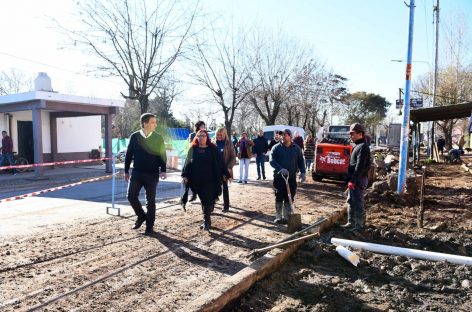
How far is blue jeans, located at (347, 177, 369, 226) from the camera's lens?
6.76 m

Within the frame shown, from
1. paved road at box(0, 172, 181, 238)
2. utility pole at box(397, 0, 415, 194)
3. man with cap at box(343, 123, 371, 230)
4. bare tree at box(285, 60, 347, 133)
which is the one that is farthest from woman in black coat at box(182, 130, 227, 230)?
bare tree at box(285, 60, 347, 133)

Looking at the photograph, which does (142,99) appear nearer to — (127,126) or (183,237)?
(183,237)

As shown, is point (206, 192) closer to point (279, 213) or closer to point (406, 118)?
point (279, 213)

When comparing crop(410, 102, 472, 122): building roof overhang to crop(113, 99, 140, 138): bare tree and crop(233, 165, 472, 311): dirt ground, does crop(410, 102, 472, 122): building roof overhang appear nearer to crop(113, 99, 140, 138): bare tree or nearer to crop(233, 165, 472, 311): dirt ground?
crop(233, 165, 472, 311): dirt ground

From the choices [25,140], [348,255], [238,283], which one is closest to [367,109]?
[25,140]

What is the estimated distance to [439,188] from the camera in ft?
42.2

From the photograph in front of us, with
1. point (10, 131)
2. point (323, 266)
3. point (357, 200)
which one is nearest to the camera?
point (323, 266)

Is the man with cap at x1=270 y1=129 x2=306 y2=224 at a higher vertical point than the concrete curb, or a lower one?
higher

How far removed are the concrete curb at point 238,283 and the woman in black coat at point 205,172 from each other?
1.71 meters

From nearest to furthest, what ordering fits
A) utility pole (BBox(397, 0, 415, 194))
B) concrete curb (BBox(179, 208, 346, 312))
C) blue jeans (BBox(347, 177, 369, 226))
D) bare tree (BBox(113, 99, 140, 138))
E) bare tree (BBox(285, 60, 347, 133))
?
1. concrete curb (BBox(179, 208, 346, 312))
2. blue jeans (BBox(347, 177, 369, 226))
3. utility pole (BBox(397, 0, 415, 194))
4. bare tree (BBox(285, 60, 347, 133))
5. bare tree (BBox(113, 99, 140, 138))

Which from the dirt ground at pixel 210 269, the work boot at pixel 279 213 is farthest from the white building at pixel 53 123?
the work boot at pixel 279 213

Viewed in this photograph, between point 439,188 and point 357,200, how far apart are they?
7.47 metres

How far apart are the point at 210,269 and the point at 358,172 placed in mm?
3068

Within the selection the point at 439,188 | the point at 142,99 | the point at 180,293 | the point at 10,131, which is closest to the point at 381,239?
the point at 180,293
